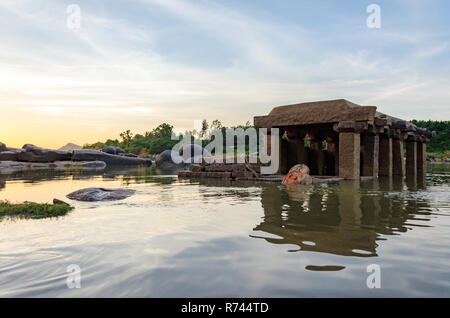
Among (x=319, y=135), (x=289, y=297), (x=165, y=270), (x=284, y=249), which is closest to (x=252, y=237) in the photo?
(x=284, y=249)

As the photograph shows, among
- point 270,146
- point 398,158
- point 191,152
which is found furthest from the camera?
point 191,152

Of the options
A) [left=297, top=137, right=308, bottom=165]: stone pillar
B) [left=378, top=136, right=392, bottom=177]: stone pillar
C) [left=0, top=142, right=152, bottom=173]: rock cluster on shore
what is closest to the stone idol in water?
[left=297, top=137, right=308, bottom=165]: stone pillar

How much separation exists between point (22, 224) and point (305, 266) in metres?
4.79

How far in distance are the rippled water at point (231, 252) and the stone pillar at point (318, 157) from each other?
42.7ft

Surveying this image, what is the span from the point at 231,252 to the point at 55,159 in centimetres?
3831

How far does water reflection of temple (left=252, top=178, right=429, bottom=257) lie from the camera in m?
4.34

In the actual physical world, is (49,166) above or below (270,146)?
below

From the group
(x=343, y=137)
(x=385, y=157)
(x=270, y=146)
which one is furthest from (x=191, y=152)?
(x=343, y=137)

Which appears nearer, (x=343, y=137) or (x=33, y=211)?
(x=33, y=211)

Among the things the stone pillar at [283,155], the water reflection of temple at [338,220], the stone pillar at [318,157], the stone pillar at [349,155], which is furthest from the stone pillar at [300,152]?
the water reflection of temple at [338,220]

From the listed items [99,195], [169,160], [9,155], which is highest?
[9,155]

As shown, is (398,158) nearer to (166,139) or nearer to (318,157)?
(318,157)

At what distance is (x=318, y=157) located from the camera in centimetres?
2022
